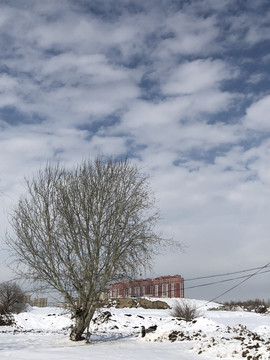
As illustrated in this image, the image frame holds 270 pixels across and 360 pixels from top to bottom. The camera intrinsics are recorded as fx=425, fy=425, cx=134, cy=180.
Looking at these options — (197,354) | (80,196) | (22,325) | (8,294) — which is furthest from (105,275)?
(8,294)

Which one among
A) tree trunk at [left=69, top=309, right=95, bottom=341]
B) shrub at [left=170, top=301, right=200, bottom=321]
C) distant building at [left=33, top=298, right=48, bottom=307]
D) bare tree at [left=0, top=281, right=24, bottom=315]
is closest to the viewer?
tree trunk at [left=69, top=309, right=95, bottom=341]

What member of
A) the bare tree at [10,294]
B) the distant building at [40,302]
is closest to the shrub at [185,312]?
the bare tree at [10,294]

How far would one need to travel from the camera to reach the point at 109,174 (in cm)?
1991

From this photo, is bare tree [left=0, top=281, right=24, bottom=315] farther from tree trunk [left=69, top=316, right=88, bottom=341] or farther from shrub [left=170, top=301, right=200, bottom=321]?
tree trunk [left=69, top=316, right=88, bottom=341]

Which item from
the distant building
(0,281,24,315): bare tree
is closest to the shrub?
(0,281,24,315): bare tree

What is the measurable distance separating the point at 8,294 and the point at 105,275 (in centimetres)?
1916

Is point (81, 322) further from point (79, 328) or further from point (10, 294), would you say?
point (10, 294)

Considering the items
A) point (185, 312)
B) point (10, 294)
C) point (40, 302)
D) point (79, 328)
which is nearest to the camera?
point (79, 328)

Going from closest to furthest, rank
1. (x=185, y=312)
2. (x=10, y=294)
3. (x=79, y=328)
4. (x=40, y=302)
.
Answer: (x=79, y=328), (x=185, y=312), (x=10, y=294), (x=40, y=302)

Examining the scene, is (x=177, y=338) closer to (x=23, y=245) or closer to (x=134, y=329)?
(x=23, y=245)

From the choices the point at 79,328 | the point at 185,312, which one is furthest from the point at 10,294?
the point at 79,328

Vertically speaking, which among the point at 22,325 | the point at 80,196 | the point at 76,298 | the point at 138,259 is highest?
the point at 80,196

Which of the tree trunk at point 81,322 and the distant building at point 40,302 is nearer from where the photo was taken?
the tree trunk at point 81,322

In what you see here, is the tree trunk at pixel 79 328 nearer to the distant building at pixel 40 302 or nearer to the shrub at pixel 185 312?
the shrub at pixel 185 312
